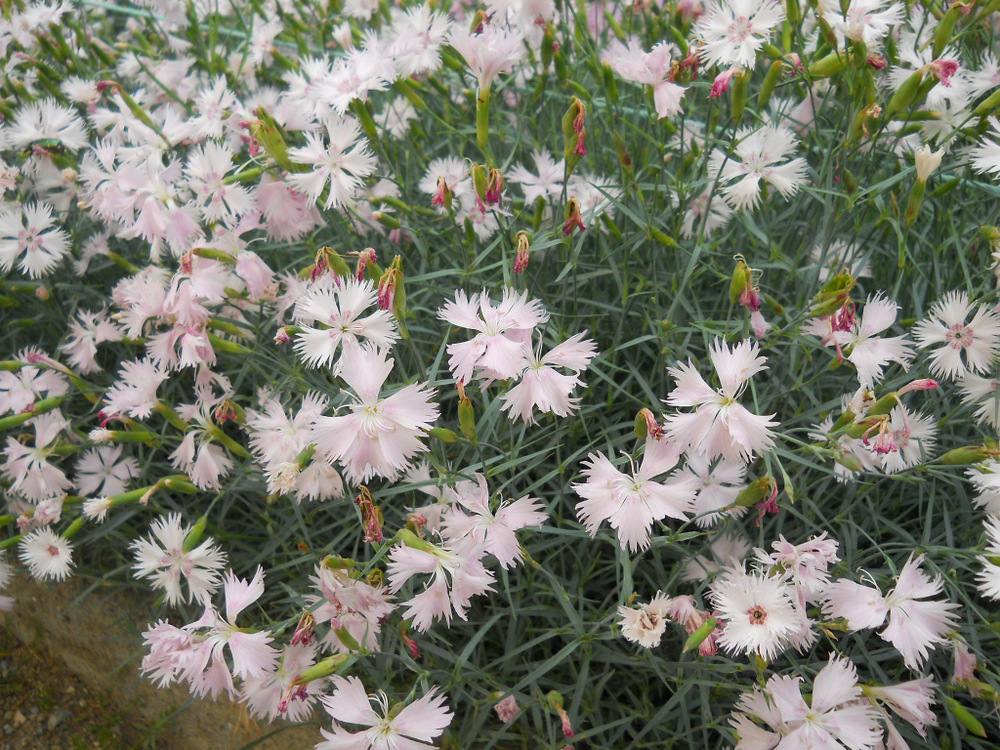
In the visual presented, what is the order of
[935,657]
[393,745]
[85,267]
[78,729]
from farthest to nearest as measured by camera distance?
1. [85,267]
2. [78,729]
3. [935,657]
4. [393,745]

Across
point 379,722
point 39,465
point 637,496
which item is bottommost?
point 39,465

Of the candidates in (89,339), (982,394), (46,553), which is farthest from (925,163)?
(46,553)

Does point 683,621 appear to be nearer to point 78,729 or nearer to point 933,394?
point 933,394

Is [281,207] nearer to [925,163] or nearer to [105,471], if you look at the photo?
[105,471]

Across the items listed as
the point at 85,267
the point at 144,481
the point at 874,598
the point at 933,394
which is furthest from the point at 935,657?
the point at 85,267

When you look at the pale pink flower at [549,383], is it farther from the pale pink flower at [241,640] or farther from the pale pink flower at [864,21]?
the pale pink flower at [864,21]

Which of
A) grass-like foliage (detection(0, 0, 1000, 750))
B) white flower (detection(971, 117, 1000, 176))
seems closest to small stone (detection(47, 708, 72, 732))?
grass-like foliage (detection(0, 0, 1000, 750))

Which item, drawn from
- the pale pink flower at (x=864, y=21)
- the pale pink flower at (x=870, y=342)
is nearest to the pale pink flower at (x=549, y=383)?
the pale pink flower at (x=870, y=342)
